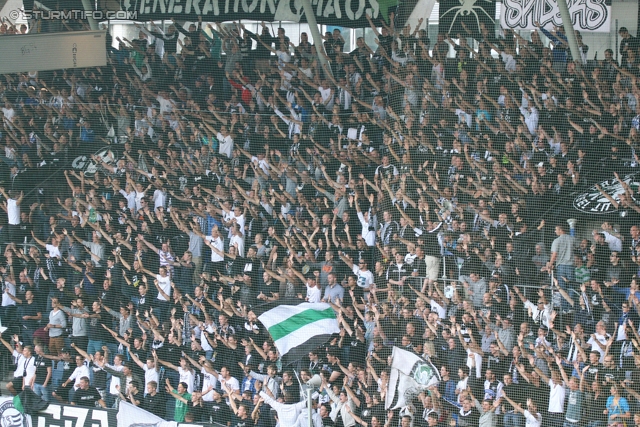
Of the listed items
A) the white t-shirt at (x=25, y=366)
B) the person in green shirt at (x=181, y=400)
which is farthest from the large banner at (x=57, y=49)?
the person in green shirt at (x=181, y=400)

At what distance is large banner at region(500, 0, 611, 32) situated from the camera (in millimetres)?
12219

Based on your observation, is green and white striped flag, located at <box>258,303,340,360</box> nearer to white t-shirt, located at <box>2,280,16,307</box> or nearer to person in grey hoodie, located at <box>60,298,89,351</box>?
person in grey hoodie, located at <box>60,298,89,351</box>

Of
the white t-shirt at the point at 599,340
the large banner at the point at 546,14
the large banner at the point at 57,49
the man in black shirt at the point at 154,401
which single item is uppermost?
the large banner at the point at 546,14

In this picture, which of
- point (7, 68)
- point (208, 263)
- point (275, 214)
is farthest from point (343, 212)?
point (7, 68)

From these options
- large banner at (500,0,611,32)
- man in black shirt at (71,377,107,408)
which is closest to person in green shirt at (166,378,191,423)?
man in black shirt at (71,377,107,408)

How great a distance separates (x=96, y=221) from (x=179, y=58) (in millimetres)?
3136

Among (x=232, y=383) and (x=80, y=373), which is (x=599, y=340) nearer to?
(x=232, y=383)

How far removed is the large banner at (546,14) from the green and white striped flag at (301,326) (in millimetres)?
4598

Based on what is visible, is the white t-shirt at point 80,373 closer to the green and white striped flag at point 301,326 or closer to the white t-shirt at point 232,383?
the white t-shirt at point 232,383

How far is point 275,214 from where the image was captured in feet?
40.4

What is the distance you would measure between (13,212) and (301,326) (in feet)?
16.3

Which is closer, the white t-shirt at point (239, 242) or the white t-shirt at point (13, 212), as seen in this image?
the white t-shirt at point (239, 242)

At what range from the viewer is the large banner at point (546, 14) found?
12219mm

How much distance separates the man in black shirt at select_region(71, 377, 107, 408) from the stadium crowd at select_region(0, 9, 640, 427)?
0.03m
